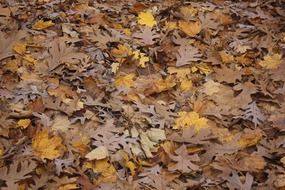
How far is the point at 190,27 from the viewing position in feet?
12.7

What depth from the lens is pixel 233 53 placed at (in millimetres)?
3693

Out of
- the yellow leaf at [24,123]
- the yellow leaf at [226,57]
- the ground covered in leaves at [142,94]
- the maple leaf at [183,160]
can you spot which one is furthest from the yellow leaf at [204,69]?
the yellow leaf at [24,123]

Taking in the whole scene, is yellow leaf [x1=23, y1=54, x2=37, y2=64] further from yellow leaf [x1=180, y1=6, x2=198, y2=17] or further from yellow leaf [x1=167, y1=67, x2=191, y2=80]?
yellow leaf [x1=180, y1=6, x2=198, y2=17]

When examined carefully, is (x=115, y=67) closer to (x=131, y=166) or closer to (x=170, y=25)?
(x=170, y=25)

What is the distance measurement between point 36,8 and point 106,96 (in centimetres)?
119

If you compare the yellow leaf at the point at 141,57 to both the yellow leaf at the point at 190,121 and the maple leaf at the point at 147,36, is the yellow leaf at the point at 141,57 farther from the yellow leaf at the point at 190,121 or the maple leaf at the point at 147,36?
the yellow leaf at the point at 190,121

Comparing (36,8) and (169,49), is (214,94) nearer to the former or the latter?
(169,49)

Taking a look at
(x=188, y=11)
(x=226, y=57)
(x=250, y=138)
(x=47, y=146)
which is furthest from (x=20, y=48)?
(x=250, y=138)

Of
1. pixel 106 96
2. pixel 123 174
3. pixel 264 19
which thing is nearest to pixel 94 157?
pixel 123 174

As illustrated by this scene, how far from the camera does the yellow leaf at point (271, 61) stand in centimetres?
356

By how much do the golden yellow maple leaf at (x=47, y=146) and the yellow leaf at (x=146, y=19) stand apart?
1.50 m

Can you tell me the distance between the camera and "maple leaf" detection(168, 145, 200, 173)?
280 cm

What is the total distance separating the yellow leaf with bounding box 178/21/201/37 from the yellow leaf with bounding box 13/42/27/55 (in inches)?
54.6

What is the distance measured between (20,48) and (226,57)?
1.72 metres
